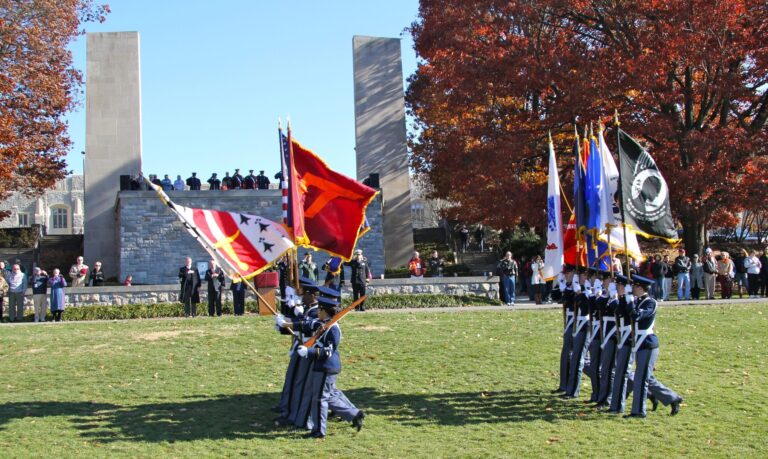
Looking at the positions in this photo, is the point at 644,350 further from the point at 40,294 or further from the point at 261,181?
the point at 261,181

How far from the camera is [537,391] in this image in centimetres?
1386

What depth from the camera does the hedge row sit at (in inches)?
977

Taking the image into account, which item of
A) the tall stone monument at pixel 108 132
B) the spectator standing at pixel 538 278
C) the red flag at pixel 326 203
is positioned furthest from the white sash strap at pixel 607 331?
the tall stone monument at pixel 108 132

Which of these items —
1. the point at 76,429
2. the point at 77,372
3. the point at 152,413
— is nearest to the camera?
the point at 76,429

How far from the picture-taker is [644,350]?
39.4 ft

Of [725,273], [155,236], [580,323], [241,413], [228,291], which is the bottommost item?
[241,413]

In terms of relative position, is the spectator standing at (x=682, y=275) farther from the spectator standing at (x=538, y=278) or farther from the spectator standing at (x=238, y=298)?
the spectator standing at (x=238, y=298)

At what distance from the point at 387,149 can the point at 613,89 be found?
44.6ft

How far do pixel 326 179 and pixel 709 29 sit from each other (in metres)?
20.4

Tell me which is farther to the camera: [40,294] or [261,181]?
[261,181]

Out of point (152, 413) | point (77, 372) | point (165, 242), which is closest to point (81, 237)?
point (165, 242)

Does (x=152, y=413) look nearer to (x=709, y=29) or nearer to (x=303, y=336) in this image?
(x=303, y=336)

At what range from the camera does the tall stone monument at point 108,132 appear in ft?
127

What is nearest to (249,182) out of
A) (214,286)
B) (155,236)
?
(155,236)
